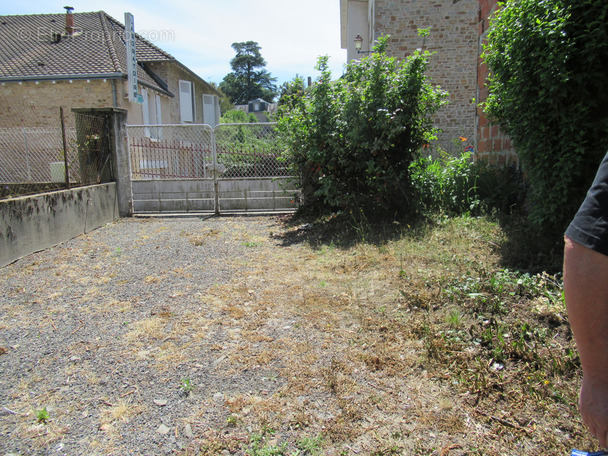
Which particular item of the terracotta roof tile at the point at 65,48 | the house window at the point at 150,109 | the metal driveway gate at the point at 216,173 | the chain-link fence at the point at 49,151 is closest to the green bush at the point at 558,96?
the metal driveway gate at the point at 216,173

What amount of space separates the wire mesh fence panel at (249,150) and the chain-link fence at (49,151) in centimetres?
241

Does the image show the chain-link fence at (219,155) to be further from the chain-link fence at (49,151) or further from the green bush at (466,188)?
the green bush at (466,188)

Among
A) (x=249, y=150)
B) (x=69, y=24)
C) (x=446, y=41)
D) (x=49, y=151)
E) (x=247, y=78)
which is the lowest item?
(x=249, y=150)

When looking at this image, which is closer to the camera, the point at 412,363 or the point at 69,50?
the point at 412,363

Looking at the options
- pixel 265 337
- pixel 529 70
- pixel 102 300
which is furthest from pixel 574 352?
pixel 102 300

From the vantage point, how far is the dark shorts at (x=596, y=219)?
3.43 feet

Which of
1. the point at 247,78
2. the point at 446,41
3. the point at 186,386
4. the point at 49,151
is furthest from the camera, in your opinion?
the point at 247,78

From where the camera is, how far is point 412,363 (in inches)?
111

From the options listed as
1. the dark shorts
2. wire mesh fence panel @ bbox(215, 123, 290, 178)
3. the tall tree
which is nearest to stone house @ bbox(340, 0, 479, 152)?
wire mesh fence panel @ bbox(215, 123, 290, 178)

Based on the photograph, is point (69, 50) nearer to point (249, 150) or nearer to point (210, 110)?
point (210, 110)

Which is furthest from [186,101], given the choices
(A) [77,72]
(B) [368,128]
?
(B) [368,128]

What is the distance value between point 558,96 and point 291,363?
3.36 metres

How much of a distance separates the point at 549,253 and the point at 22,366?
4.62 metres

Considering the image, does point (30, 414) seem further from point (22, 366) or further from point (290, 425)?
point (290, 425)
